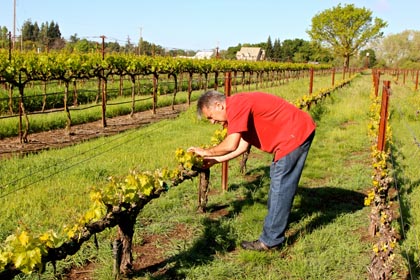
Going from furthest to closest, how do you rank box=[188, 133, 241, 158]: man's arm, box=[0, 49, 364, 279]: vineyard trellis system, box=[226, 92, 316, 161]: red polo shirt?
box=[226, 92, 316, 161]: red polo shirt
box=[188, 133, 241, 158]: man's arm
box=[0, 49, 364, 279]: vineyard trellis system

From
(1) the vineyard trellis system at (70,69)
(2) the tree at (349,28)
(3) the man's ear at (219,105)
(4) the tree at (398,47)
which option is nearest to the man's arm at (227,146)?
(3) the man's ear at (219,105)

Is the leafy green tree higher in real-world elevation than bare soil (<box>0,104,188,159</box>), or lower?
higher

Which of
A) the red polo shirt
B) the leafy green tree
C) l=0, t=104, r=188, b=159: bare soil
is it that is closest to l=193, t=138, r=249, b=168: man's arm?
the red polo shirt

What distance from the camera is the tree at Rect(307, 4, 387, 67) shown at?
6612 cm

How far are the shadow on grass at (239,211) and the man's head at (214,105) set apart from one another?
126 cm

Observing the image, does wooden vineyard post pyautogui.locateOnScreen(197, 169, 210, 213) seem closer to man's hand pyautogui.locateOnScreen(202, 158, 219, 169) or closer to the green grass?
the green grass

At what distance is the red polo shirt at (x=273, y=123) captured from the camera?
3631mm

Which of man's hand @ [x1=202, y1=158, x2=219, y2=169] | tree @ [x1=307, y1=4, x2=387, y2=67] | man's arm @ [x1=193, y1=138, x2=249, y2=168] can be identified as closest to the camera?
man's arm @ [x1=193, y1=138, x2=249, y2=168]

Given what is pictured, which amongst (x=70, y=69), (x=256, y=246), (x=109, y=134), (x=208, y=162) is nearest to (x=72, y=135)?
(x=109, y=134)

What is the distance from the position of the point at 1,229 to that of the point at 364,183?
189 inches

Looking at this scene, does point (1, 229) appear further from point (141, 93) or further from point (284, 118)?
point (141, 93)

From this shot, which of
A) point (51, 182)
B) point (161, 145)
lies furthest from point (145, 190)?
point (161, 145)

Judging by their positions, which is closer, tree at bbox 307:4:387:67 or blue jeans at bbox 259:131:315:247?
blue jeans at bbox 259:131:315:247

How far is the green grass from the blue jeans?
211 mm
